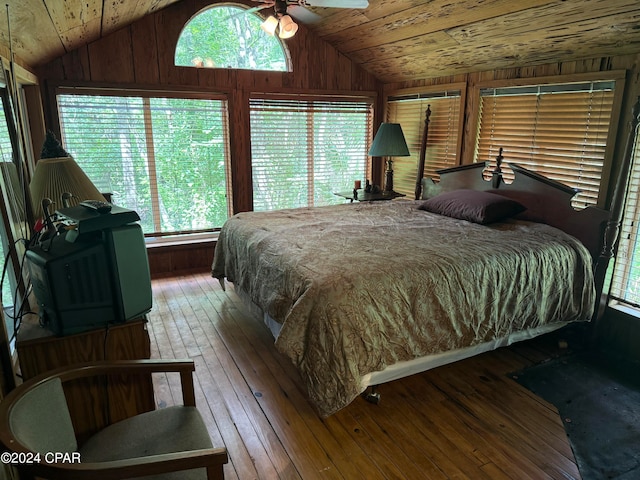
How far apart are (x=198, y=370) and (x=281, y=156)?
2.86m

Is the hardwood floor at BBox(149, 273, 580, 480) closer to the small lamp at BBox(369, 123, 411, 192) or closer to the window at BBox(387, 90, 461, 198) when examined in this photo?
the window at BBox(387, 90, 461, 198)

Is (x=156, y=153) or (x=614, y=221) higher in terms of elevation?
(x=156, y=153)

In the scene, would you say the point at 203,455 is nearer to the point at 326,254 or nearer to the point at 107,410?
the point at 107,410

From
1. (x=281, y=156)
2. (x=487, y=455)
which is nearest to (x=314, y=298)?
(x=487, y=455)

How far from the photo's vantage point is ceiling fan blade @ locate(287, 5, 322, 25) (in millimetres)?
4156

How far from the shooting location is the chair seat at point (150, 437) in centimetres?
136

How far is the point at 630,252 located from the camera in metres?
2.90

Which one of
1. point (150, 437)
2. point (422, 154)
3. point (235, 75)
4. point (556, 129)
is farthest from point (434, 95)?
point (150, 437)

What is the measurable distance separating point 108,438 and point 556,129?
3505 mm

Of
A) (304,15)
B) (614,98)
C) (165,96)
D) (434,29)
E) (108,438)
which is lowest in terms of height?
(108,438)

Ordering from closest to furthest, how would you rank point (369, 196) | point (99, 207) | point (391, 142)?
point (99, 207) < point (391, 142) < point (369, 196)

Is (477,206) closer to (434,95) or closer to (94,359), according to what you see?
(434,95)

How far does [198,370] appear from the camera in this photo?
2680mm

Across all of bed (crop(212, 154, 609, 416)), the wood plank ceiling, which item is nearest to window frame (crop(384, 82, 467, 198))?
the wood plank ceiling
